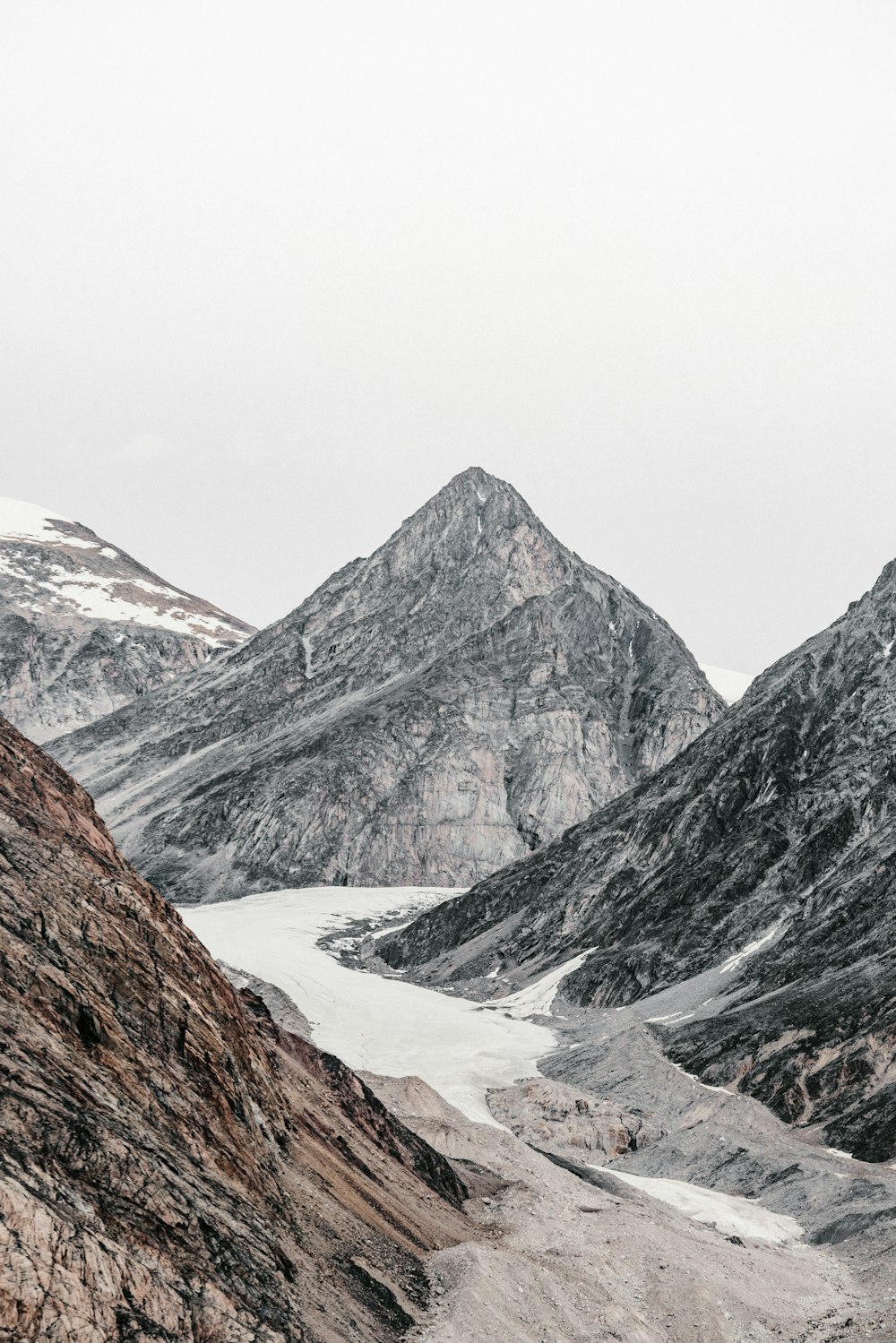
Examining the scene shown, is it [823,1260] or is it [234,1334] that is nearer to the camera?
[234,1334]

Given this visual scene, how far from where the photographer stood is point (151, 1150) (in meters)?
17.0

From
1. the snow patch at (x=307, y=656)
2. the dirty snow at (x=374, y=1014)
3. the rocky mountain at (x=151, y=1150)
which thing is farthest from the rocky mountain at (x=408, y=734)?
the rocky mountain at (x=151, y=1150)

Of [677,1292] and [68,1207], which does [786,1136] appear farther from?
[68,1207]

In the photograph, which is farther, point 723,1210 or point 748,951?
point 748,951

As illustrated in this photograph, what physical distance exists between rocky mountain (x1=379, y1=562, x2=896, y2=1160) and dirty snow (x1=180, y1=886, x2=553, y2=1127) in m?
8.25

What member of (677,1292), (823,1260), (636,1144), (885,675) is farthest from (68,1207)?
(885,675)

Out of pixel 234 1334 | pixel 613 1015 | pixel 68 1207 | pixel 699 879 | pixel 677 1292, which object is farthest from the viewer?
pixel 699 879

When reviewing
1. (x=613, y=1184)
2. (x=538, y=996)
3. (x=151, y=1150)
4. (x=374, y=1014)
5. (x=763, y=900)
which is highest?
(x=151, y=1150)

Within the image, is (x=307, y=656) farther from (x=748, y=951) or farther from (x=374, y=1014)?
(x=748, y=951)

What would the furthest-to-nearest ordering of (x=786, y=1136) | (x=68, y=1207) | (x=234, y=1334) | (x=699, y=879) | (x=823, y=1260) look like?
(x=699, y=879)
(x=786, y=1136)
(x=823, y=1260)
(x=234, y=1334)
(x=68, y=1207)

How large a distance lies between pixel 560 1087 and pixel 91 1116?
45487 millimetres

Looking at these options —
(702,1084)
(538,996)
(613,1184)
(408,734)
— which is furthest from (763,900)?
(408,734)

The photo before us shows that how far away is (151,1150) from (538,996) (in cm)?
7692

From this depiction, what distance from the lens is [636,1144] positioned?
177ft
